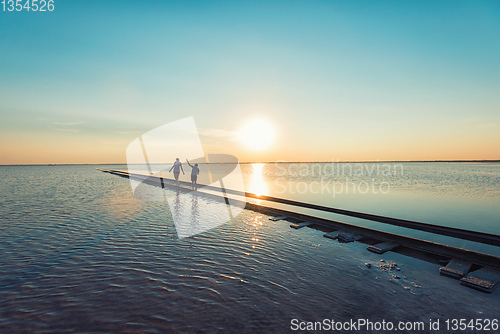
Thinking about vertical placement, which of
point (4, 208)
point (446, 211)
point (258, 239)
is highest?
point (4, 208)

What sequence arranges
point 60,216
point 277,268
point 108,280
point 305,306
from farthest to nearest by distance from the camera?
point 60,216
point 277,268
point 108,280
point 305,306

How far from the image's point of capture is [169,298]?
536 cm

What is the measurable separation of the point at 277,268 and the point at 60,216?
1330 centimetres

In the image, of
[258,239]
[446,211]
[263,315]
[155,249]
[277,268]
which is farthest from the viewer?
[446,211]

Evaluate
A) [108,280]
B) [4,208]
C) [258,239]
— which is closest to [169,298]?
[108,280]

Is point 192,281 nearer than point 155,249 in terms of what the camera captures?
Yes

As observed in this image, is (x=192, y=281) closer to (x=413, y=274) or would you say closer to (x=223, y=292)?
(x=223, y=292)

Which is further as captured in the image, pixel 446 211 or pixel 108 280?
pixel 446 211

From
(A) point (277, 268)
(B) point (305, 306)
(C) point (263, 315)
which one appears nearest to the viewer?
(C) point (263, 315)

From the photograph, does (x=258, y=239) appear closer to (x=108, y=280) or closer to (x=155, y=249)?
(x=155, y=249)

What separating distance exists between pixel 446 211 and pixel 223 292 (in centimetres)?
2082

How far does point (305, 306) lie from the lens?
5.28 meters

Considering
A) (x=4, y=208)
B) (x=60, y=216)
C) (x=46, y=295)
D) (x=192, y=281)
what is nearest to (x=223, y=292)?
(x=192, y=281)

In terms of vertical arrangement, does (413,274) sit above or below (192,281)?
below
